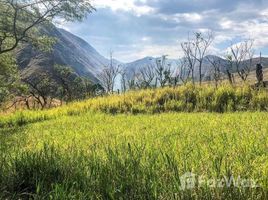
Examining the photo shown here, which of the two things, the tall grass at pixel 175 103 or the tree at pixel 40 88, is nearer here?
the tall grass at pixel 175 103

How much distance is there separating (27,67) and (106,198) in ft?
662

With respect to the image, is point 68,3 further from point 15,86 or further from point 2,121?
point 15,86

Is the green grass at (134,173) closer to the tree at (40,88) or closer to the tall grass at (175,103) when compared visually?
the tall grass at (175,103)

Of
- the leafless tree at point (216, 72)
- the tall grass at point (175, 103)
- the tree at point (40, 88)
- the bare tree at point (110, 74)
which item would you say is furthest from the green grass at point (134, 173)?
the bare tree at point (110, 74)

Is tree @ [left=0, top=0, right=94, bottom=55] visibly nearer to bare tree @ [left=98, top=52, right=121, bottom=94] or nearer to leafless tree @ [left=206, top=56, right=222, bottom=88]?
leafless tree @ [left=206, top=56, right=222, bottom=88]

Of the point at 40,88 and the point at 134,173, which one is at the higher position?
the point at 40,88

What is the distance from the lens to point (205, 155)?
4734 millimetres

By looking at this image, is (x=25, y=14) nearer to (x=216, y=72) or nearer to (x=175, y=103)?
(x=175, y=103)

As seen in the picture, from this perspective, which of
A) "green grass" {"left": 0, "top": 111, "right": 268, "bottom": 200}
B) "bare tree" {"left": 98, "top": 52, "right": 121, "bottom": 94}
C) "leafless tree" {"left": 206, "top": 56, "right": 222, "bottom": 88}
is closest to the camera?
"green grass" {"left": 0, "top": 111, "right": 268, "bottom": 200}

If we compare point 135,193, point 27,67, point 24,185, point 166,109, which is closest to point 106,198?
point 135,193

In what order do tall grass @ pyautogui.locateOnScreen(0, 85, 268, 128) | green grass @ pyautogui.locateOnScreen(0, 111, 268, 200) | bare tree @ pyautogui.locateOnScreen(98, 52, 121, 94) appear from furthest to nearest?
bare tree @ pyautogui.locateOnScreen(98, 52, 121, 94) → tall grass @ pyautogui.locateOnScreen(0, 85, 268, 128) → green grass @ pyautogui.locateOnScreen(0, 111, 268, 200)

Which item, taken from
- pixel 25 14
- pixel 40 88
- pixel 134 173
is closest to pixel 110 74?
pixel 40 88

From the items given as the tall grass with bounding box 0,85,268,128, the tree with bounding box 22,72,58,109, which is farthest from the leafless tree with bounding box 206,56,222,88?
the tree with bounding box 22,72,58,109

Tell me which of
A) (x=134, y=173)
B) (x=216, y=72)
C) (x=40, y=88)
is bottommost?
(x=134, y=173)
